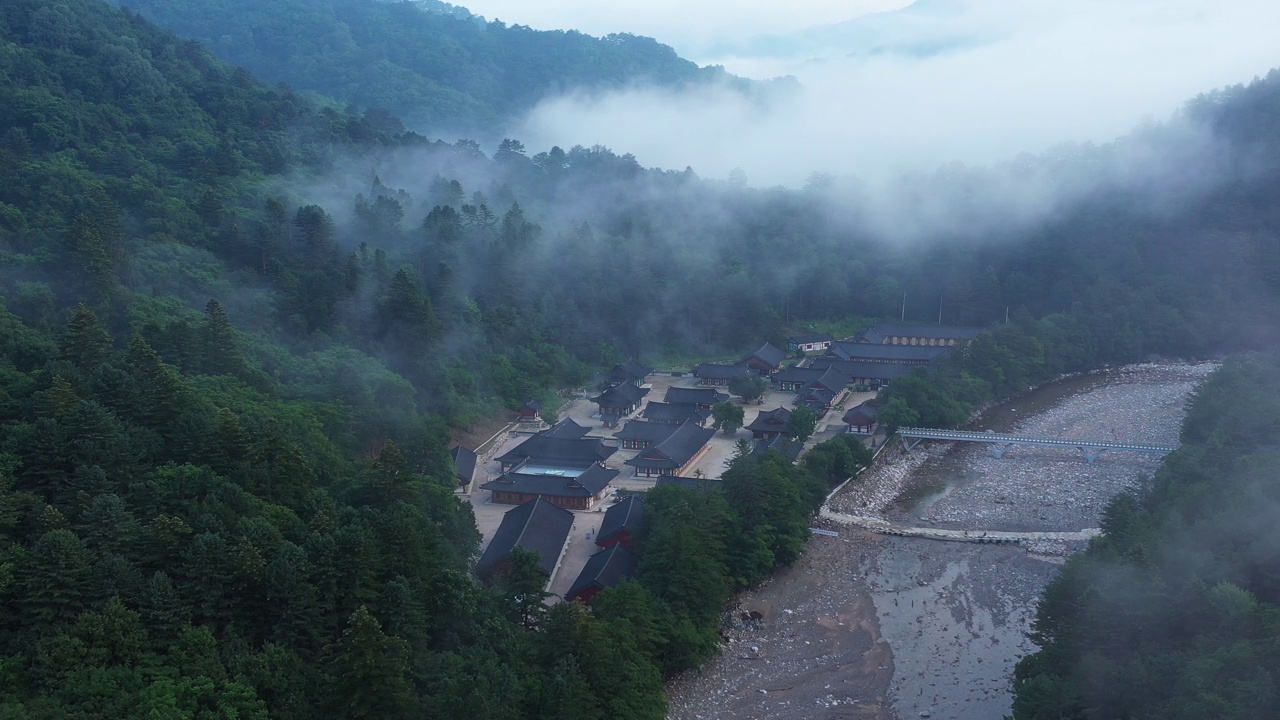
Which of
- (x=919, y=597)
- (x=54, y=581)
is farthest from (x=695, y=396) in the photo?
(x=54, y=581)

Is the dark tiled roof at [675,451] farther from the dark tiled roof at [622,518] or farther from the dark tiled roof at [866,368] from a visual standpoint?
the dark tiled roof at [866,368]

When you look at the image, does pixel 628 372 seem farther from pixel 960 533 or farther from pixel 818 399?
pixel 960 533

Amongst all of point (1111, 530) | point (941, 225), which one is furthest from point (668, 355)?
point (1111, 530)

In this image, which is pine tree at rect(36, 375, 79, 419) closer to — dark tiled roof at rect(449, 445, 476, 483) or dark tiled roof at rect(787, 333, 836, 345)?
dark tiled roof at rect(449, 445, 476, 483)

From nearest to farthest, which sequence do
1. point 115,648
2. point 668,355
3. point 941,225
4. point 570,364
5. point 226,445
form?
point 115,648, point 226,445, point 570,364, point 668,355, point 941,225

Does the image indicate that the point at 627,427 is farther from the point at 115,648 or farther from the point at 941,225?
the point at 941,225

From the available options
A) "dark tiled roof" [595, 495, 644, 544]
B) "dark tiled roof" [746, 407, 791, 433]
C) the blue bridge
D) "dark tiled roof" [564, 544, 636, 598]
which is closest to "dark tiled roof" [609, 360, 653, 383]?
"dark tiled roof" [746, 407, 791, 433]
